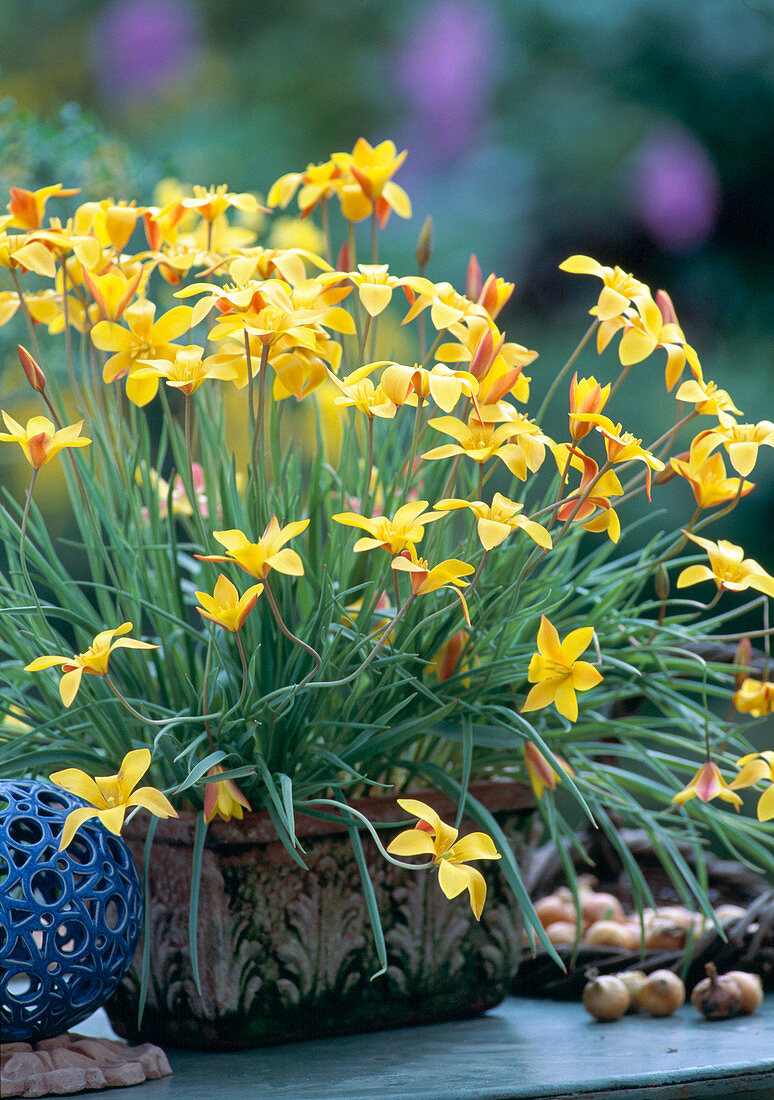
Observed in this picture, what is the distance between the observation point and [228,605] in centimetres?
36

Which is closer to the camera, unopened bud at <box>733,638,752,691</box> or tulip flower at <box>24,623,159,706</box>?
tulip flower at <box>24,623,159,706</box>

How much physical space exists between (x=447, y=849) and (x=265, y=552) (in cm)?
12

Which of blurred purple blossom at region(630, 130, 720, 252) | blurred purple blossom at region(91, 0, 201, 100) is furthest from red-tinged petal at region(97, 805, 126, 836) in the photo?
blurred purple blossom at region(91, 0, 201, 100)

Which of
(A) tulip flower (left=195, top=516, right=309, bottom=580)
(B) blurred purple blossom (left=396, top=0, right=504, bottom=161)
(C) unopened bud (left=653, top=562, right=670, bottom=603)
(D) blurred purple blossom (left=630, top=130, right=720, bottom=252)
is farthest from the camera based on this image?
(B) blurred purple blossom (left=396, top=0, right=504, bottom=161)

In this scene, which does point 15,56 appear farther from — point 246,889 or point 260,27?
point 246,889

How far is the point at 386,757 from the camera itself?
460mm

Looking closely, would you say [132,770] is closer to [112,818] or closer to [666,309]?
[112,818]

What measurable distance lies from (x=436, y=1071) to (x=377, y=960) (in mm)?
61

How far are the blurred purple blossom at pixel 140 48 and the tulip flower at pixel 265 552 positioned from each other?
64.3 inches

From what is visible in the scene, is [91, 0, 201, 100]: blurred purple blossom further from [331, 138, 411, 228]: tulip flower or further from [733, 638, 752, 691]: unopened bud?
[733, 638, 752, 691]: unopened bud

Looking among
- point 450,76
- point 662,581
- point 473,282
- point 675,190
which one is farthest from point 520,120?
point 662,581

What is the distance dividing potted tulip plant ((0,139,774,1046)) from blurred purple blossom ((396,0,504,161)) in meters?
1.34

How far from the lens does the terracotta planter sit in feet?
1.40

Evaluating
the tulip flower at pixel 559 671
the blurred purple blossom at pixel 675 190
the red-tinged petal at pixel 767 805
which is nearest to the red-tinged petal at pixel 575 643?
the tulip flower at pixel 559 671
